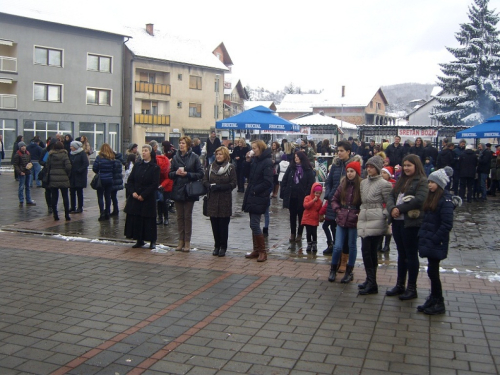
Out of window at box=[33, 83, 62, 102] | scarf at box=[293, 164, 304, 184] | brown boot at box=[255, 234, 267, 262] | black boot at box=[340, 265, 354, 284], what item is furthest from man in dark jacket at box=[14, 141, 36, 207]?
window at box=[33, 83, 62, 102]

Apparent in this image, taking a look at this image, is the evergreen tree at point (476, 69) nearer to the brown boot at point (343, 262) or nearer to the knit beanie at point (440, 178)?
the brown boot at point (343, 262)

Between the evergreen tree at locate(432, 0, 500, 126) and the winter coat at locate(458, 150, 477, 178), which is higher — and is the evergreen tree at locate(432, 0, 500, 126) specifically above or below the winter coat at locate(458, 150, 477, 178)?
above

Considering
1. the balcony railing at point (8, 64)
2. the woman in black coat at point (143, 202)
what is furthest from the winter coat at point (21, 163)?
the balcony railing at point (8, 64)

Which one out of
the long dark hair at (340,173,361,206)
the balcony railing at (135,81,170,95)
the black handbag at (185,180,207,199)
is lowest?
the black handbag at (185,180,207,199)

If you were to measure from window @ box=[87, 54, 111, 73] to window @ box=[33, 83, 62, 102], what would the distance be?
3.64 m

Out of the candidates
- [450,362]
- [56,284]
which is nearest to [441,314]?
[450,362]

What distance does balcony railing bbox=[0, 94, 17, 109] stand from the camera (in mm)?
40000

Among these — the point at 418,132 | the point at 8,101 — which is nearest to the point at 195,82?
the point at 8,101

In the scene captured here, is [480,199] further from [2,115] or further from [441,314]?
[2,115]

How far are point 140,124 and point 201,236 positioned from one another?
42082mm

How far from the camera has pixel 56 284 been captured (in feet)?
23.9

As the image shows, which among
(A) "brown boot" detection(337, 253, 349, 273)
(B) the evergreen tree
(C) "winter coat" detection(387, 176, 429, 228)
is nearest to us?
(C) "winter coat" detection(387, 176, 429, 228)

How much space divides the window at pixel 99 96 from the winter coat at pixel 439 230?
43.2 metres

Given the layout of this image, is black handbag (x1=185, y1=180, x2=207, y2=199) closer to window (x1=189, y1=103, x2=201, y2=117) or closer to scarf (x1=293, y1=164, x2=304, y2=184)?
scarf (x1=293, y1=164, x2=304, y2=184)
